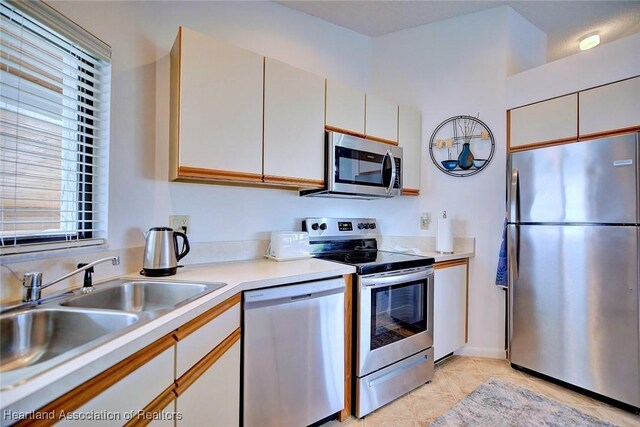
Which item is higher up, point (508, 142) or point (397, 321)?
point (508, 142)

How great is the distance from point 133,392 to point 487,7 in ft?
10.7

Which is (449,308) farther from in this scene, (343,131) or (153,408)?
(153,408)

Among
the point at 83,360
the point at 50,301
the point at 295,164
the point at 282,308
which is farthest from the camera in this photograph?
the point at 295,164

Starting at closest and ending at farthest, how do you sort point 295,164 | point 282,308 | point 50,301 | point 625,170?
point 50,301 < point 282,308 < point 625,170 < point 295,164

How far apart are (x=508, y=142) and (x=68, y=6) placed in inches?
110

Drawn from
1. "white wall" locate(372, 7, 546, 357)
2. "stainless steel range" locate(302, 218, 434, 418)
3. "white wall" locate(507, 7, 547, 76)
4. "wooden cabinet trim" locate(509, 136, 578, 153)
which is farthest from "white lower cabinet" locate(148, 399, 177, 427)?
"white wall" locate(507, 7, 547, 76)

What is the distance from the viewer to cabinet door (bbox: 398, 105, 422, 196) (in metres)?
2.39

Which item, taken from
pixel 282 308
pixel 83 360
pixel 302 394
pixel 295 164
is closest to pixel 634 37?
pixel 295 164

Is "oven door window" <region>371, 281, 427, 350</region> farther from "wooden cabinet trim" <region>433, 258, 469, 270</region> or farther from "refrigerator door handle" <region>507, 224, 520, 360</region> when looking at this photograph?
"refrigerator door handle" <region>507, 224, 520, 360</region>

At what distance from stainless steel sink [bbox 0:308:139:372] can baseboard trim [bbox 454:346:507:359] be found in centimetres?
247

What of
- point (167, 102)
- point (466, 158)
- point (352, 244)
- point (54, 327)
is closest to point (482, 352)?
point (352, 244)

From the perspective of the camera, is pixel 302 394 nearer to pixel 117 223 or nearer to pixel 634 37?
pixel 117 223

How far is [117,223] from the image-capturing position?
1.45m

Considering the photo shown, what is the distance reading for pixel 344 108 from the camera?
2.05 meters
